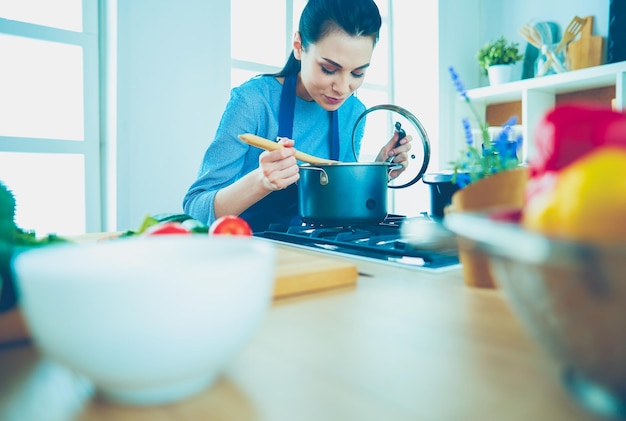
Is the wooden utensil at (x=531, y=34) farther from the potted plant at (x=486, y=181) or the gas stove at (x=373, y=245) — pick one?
the potted plant at (x=486, y=181)

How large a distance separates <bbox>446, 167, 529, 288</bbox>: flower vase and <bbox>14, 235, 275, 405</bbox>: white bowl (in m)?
0.31

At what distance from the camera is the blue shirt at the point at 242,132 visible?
146cm

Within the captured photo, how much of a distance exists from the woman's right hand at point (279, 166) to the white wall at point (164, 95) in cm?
114

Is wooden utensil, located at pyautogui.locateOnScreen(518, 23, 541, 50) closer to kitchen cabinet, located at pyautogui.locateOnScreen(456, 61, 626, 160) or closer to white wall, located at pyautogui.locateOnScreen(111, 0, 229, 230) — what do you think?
kitchen cabinet, located at pyautogui.locateOnScreen(456, 61, 626, 160)

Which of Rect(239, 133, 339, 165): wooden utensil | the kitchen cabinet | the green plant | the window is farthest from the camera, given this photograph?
the green plant

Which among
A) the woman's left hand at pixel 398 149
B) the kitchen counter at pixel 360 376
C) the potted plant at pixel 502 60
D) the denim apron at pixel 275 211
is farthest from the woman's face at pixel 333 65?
the potted plant at pixel 502 60

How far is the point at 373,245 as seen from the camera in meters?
0.82

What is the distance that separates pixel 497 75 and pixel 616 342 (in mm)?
3165

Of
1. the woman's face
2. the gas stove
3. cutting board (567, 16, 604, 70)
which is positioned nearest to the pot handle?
the gas stove

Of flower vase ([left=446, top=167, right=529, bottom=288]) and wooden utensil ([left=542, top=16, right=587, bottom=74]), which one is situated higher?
wooden utensil ([left=542, top=16, right=587, bottom=74])

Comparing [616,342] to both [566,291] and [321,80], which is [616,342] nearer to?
[566,291]

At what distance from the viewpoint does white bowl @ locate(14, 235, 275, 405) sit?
25 centimetres

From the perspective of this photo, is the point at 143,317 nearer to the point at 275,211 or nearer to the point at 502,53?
the point at 275,211

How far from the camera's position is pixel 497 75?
3.06m
